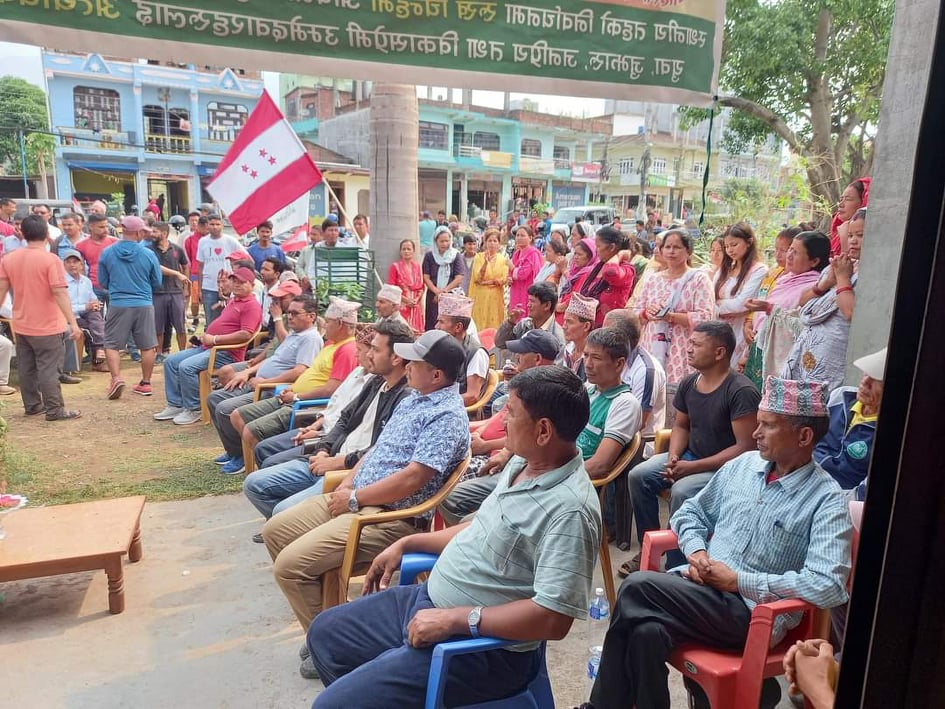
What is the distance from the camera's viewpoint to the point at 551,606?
77.8 inches

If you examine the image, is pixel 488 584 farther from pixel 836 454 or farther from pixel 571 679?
pixel 836 454

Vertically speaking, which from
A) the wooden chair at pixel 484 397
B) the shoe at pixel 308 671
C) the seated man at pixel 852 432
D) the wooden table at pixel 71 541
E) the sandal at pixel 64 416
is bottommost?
the sandal at pixel 64 416

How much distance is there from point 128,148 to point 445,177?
14562 millimetres

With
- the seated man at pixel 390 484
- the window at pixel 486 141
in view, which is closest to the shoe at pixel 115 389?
the seated man at pixel 390 484

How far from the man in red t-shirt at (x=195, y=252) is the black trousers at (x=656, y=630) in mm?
8686

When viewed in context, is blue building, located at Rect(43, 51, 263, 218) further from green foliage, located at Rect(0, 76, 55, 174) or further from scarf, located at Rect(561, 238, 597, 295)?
scarf, located at Rect(561, 238, 597, 295)

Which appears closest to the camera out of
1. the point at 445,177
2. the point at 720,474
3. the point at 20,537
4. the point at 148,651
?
the point at 720,474

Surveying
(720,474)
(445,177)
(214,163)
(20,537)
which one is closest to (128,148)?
(214,163)

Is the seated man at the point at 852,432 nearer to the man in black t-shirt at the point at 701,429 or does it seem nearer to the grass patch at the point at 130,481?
the man in black t-shirt at the point at 701,429

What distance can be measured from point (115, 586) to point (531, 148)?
37.4m

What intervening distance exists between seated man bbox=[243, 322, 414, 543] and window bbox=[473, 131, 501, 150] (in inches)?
1327

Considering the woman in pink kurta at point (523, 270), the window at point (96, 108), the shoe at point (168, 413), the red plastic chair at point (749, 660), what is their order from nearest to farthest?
the red plastic chair at point (749, 660) < the shoe at point (168, 413) < the woman in pink kurta at point (523, 270) < the window at point (96, 108)

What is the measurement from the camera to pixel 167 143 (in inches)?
→ 1186

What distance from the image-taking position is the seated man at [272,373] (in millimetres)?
5496
